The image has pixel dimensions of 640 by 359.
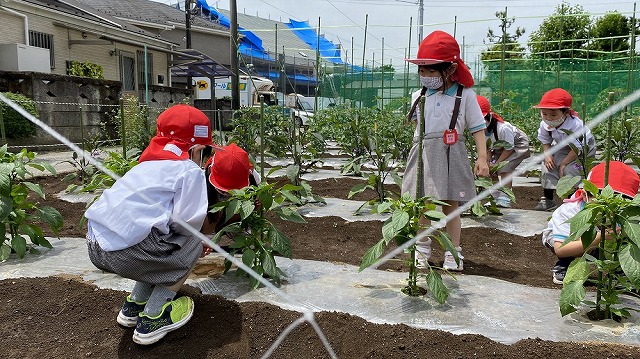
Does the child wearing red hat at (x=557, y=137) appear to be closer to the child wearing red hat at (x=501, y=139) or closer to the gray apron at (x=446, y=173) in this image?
the child wearing red hat at (x=501, y=139)

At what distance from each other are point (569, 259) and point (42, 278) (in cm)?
245

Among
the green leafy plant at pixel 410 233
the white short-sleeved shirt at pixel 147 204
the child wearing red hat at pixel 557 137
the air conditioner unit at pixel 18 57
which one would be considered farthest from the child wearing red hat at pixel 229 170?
the air conditioner unit at pixel 18 57

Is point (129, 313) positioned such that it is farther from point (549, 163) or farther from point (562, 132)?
point (562, 132)

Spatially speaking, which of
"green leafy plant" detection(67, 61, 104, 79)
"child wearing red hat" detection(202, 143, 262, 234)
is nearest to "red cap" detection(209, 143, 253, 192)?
"child wearing red hat" detection(202, 143, 262, 234)

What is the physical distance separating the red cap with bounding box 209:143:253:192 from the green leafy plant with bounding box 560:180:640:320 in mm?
1372

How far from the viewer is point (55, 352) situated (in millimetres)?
1917

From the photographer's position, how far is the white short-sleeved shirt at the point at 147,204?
1.89 meters

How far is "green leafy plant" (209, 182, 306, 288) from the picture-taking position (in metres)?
2.26

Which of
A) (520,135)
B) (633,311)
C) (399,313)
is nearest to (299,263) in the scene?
(399,313)

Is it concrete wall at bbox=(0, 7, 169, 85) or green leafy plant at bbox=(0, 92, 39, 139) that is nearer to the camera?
green leafy plant at bbox=(0, 92, 39, 139)

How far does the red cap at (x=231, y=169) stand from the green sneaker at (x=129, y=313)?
2.05 ft

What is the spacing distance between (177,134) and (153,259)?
51 cm

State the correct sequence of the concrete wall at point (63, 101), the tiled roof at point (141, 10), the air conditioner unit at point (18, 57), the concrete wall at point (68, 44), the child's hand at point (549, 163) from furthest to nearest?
the tiled roof at point (141, 10), the concrete wall at point (68, 44), the air conditioner unit at point (18, 57), the concrete wall at point (63, 101), the child's hand at point (549, 163)

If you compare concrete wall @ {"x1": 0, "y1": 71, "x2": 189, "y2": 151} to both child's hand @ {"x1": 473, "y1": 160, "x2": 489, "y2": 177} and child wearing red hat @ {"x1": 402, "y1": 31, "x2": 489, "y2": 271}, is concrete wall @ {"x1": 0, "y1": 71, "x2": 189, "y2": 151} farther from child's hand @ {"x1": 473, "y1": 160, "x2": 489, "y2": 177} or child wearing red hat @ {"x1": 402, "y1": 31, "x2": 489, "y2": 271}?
child's hand @ {"x1": 473, "y1": 160, "x2": 489, "y2": 177}
